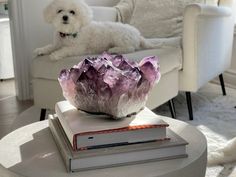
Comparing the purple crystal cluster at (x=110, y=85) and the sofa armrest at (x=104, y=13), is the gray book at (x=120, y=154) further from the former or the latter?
the sofa armrest at (x=104, y=13)

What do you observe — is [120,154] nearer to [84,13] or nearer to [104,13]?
[84,13]

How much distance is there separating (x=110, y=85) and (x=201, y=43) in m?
1.42

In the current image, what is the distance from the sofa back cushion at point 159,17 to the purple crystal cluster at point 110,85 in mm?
1603

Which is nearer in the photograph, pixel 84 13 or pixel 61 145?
pixel 61 145

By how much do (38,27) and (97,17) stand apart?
55 centimetres

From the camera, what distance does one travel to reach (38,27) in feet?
9.35

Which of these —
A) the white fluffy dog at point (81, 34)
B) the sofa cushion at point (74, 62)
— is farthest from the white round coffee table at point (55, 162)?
the white fluffy dog at point (81, 34)

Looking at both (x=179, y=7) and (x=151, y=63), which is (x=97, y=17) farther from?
(x=151, y=63)

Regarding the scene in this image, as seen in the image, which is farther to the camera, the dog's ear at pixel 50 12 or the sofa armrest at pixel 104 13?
the sofa armrest at pixel 104 13

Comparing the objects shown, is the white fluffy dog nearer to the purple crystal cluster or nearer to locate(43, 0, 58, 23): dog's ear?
locate(43, 0, 58, 23): dog's ear

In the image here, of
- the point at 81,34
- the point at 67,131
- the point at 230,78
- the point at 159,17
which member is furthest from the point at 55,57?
the point at 230,78

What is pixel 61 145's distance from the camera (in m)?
0.87

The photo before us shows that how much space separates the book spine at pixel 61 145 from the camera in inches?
31.8

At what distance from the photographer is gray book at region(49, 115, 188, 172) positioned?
0.81m
